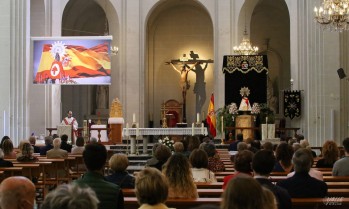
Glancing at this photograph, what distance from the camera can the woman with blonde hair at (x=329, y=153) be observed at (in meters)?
9.76

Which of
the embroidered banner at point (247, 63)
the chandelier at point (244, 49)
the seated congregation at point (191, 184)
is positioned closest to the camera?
the seated congregation at point (191, 184)

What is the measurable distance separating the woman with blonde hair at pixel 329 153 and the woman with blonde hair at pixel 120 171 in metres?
3.71

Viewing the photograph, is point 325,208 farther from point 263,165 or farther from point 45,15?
point 45,15

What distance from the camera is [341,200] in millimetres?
5652

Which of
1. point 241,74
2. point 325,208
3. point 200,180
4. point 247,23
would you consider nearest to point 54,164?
point 200,180

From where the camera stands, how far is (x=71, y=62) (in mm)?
21234

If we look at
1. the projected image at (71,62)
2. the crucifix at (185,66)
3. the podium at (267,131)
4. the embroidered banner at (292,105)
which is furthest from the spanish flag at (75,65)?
the crucifix at (185,66)

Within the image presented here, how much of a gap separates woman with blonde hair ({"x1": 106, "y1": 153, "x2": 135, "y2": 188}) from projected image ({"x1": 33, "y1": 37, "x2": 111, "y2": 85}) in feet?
46.2

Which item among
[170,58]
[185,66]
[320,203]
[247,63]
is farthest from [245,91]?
[320,203]

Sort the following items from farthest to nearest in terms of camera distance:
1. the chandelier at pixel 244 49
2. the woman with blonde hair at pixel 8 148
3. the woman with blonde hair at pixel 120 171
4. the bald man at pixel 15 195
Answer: the chandelier at pixel 244 49, the woman with blonde hair at pixel 8 148, the woman with blonde hair at pixel 120 171, the bald man at pixel 15 195

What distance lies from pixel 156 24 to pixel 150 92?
135 inches

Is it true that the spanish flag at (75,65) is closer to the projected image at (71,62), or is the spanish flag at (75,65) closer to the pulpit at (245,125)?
the projected image at (71,62)

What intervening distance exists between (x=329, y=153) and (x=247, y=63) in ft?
49.0

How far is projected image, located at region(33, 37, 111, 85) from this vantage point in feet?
69.2
